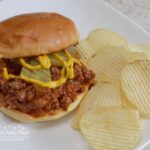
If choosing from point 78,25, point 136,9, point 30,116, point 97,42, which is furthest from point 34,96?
point 136,9

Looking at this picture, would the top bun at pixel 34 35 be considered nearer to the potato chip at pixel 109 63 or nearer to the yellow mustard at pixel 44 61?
the yellow mustard at pixel 44 61

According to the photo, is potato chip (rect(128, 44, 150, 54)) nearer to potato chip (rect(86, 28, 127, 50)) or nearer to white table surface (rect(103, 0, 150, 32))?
potato chip (rect(86, 28, 127, 50))

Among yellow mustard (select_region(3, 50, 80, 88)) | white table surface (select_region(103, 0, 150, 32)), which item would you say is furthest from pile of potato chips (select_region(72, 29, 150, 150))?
white table surface (select_region(103, 0, 150, 32))

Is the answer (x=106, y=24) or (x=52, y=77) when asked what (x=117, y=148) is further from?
(x=106, y=24)

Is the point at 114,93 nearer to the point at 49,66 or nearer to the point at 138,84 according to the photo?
the point at 138,84

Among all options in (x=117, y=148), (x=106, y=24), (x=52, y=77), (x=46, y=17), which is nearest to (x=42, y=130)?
(x=52, y=77)

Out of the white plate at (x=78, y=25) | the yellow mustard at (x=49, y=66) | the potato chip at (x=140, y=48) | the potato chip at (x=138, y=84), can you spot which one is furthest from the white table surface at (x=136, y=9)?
the yellow mustard at (x=49, y=66)

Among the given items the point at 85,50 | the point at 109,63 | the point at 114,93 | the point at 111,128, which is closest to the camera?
the point at 111,128
